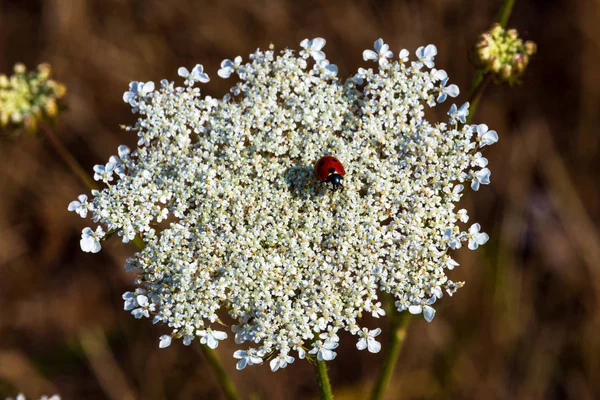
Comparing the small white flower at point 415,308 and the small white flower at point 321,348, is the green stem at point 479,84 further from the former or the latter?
the small white flower at point 321,348

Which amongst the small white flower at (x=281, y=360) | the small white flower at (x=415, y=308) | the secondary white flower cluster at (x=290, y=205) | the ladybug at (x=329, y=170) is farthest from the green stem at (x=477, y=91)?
the small white flower at (x=281, y=360)

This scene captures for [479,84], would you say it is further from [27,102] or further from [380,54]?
[27,102]

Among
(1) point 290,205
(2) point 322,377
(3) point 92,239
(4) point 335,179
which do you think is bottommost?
(2) point 322,377

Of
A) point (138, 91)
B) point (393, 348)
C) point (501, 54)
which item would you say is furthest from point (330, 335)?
point (501, 54)

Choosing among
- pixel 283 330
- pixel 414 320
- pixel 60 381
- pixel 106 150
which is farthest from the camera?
pixel 106 150

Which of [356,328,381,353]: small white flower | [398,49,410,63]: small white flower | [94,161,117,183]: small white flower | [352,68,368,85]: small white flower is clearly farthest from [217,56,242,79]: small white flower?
[356,328,381,353]: small white flower

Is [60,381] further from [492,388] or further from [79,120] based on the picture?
[492,388]

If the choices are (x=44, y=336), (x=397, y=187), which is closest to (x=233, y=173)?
(x=397, y=187)
